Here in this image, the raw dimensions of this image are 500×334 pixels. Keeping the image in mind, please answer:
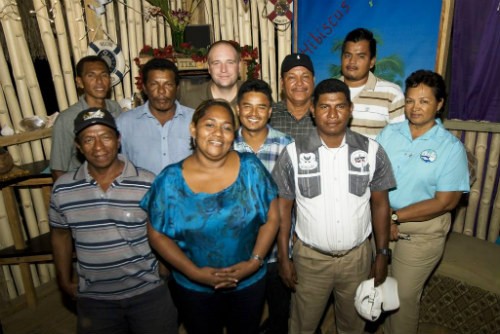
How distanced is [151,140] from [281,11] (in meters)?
3.10

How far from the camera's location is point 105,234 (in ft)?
6.86

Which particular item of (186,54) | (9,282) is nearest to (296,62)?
(186,54)

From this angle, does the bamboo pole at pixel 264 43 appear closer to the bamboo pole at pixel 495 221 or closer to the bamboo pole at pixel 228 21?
the bamboo pole at pixel 228 21

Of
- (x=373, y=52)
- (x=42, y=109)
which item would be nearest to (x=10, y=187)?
(x=42, y=109)

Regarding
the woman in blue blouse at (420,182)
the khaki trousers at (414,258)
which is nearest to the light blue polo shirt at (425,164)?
Result: the woman in blue blouse at (420,182)

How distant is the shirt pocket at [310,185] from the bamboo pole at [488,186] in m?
2.92

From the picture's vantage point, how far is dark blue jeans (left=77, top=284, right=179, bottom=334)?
2.19 m

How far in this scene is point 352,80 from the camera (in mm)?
3096

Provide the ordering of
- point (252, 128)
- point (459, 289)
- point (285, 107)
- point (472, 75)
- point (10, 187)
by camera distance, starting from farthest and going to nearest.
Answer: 1. point (472, 75)
2. point (10, 187)
3. point (459, 289)
4. point (285, 107)
5. point (252, 128)

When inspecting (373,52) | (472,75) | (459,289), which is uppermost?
(373,52)

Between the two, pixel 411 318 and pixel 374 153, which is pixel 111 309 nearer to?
pixel 374 153

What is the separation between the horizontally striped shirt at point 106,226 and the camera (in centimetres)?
207

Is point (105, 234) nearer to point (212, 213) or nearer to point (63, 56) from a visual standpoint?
point (212, 213)

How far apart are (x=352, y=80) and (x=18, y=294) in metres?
4.33
